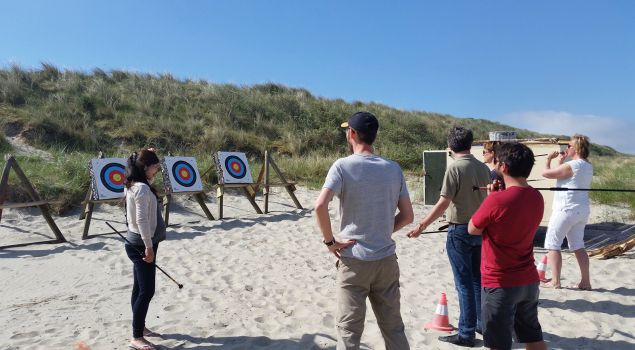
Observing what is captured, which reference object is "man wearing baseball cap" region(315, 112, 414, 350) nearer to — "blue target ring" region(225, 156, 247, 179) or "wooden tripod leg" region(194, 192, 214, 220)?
"wooden tripod leg" region(194, 192, 214, 220)

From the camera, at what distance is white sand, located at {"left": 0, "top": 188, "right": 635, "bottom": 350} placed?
3451mm

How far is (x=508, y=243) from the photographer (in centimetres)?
246

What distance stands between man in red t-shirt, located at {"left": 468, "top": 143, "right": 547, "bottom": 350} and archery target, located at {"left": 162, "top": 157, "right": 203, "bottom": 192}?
5955 millimetres

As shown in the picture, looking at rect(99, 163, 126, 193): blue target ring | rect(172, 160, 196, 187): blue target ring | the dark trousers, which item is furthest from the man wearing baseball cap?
rect(172, 160, 196, 187): blue target ring

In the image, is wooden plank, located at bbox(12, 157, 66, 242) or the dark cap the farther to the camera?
wooden plank, located at bbox(12, 157, 66, 242)

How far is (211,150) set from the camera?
14.1m

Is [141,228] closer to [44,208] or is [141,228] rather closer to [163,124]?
[44,208]

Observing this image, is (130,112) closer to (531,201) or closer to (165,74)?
(165,74)

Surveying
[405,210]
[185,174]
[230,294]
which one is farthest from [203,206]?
[405,210]

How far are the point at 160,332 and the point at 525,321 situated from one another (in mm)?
2531

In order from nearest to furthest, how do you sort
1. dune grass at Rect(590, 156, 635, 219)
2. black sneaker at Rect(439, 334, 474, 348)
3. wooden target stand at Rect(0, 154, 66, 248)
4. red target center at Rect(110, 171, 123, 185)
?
black sneaker at Rect(439, 334, 474, 348) → wooden target stand at Rect(0, 154, 66, 248) → red target center at Rect(110, 171, 123, 185) → dune grass at Rect(590, 156, 635, 219)

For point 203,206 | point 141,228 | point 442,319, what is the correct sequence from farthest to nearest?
point 203,206 < point 442,319 < point 141,228

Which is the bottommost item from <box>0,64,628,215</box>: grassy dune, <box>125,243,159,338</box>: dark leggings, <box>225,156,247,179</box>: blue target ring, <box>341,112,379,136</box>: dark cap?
<box>125,243,159,338</box>: dark leggings

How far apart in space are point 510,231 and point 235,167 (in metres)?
6.78
